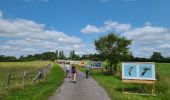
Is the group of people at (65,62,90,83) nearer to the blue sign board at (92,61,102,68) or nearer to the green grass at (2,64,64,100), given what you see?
the green grass at (2,64,64,100)

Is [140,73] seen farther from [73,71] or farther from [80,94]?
[73,71]

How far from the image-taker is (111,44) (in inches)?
1673

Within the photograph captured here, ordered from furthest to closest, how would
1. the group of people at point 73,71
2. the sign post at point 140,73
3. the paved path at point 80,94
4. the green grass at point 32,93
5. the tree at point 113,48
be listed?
the tree at point 113,48, the group of people at point 73,71, the sign post at point 140,73, the paved path at point 80,94, the green grass at point 32,93

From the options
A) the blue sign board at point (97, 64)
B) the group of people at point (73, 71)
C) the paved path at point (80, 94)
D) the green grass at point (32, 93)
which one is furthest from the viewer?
the blue sign board at point (97, 64)

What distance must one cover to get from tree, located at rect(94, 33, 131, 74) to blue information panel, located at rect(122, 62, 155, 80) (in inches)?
876

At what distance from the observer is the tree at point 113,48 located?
4213 cm

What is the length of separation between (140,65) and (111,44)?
77.1 feet

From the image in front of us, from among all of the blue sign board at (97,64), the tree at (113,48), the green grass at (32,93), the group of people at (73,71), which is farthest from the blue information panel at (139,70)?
the blue sign board at (97,64)

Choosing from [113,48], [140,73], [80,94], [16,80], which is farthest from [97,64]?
[80,94]

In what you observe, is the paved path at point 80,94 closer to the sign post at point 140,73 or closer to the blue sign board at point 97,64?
the sign post at point 140,73

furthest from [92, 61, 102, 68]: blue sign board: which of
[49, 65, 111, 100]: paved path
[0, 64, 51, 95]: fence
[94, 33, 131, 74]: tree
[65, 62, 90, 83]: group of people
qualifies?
[49, 65, 111, 100]: paved path

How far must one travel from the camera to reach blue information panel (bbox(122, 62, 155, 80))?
18.7 meters

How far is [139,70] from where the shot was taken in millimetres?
19078

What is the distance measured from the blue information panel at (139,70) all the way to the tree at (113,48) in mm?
22247
